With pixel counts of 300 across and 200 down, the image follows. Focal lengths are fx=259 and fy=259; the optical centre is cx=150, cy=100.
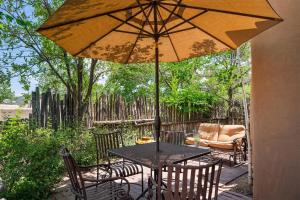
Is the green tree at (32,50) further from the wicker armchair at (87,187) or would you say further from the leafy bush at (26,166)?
the wicker armchair at (87,187)

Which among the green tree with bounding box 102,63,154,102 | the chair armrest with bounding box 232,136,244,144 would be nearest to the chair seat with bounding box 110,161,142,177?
the chair armrest with bounding box 232,136,244,144

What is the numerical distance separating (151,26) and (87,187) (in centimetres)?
211

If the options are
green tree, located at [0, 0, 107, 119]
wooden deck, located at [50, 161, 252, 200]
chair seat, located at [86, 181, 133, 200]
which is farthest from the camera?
green tree, located at [0, 0, 107, 119]

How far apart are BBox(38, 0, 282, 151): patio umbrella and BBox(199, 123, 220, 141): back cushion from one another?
3.66 meters

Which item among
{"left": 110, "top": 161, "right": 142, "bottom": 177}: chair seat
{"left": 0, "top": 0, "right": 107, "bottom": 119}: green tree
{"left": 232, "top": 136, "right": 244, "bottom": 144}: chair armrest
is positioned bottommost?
{"left": 110, "top": 161, "right": 142, "bottom": 177}: chair seat

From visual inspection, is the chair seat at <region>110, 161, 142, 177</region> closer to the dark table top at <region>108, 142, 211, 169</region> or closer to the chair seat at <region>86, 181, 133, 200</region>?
the dark table top at <region>108, 142, 211, 169</region>

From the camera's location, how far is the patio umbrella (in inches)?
93.4

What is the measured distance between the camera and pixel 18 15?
6.33 m

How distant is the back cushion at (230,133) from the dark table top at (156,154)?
365 cm

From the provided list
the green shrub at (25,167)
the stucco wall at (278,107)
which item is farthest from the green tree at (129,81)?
the stucco wall at (278,107)

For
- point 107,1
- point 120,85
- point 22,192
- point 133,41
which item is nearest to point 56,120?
point 22,192

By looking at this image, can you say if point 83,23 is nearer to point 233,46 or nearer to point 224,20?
point 224,20

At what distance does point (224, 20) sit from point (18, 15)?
549cm

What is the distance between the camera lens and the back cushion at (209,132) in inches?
277
